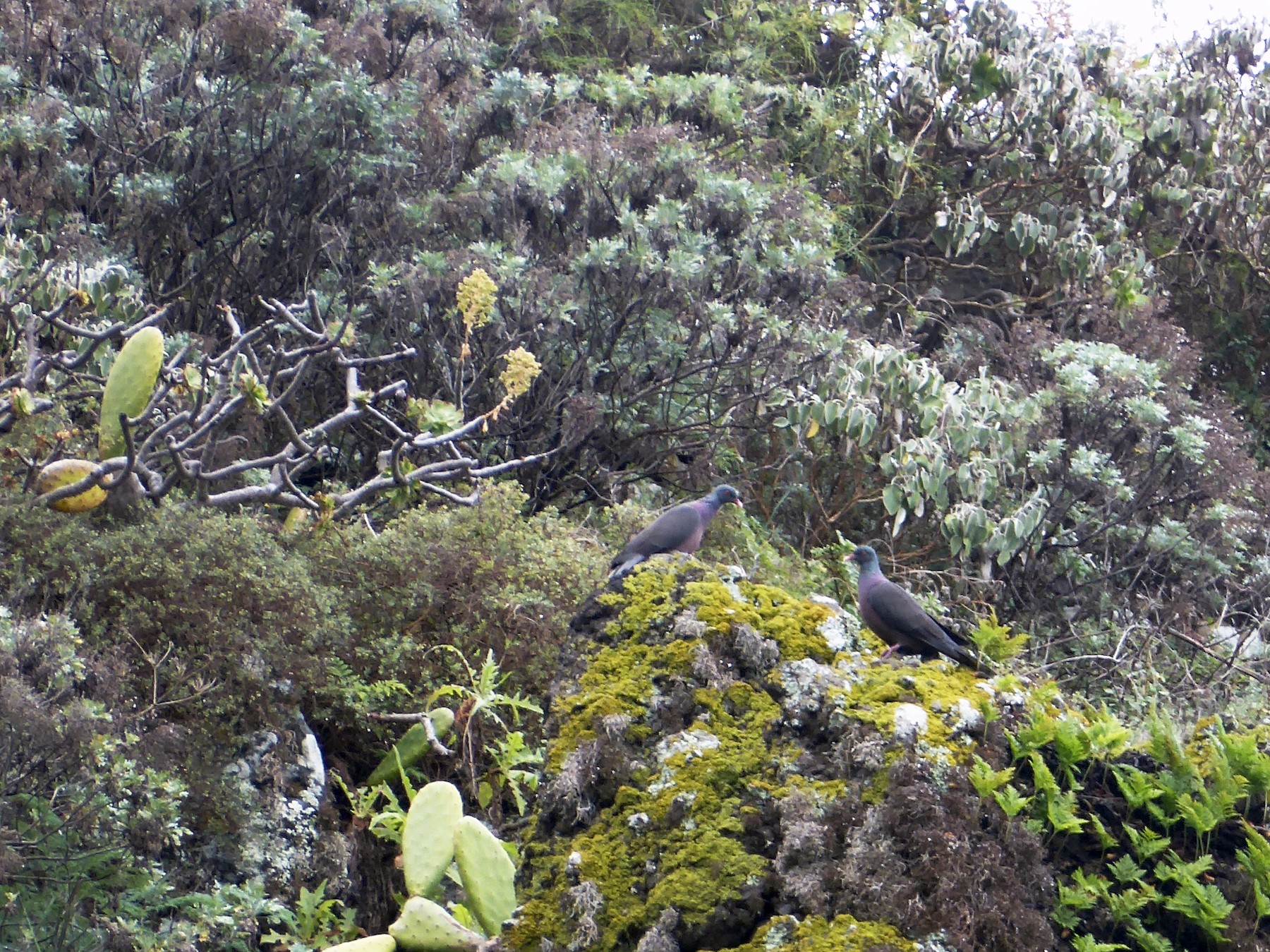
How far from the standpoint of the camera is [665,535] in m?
4.88

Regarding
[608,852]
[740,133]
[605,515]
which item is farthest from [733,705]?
[740,133]

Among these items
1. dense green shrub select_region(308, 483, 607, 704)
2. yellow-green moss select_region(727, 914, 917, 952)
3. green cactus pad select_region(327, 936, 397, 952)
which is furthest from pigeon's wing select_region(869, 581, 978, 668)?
green cactus pad select_region(327, 936, 397, 952)

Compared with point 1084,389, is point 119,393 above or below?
above

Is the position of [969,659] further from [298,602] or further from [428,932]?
[298,602]

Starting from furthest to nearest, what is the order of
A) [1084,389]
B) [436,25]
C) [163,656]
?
[436,25]
[1084,389]
[163,656]

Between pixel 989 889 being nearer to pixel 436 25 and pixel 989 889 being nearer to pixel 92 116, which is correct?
pixel 92 116

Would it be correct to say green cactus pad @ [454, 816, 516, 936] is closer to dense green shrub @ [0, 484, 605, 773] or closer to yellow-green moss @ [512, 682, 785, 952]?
yellow-green moss @ [512, 682, 785, 952]

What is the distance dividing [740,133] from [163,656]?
7666 millimetres

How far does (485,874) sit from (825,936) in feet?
4.38

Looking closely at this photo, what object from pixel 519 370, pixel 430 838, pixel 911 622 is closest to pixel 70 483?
pixel 519 370

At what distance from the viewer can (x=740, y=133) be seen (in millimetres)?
11008

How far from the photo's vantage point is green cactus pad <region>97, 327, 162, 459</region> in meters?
5.34

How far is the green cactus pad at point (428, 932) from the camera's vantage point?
3.81 meters

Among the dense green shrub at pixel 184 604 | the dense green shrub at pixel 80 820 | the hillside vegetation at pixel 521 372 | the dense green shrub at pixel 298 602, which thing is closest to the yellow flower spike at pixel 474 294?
the hillside vegetation at pixel 521 372
